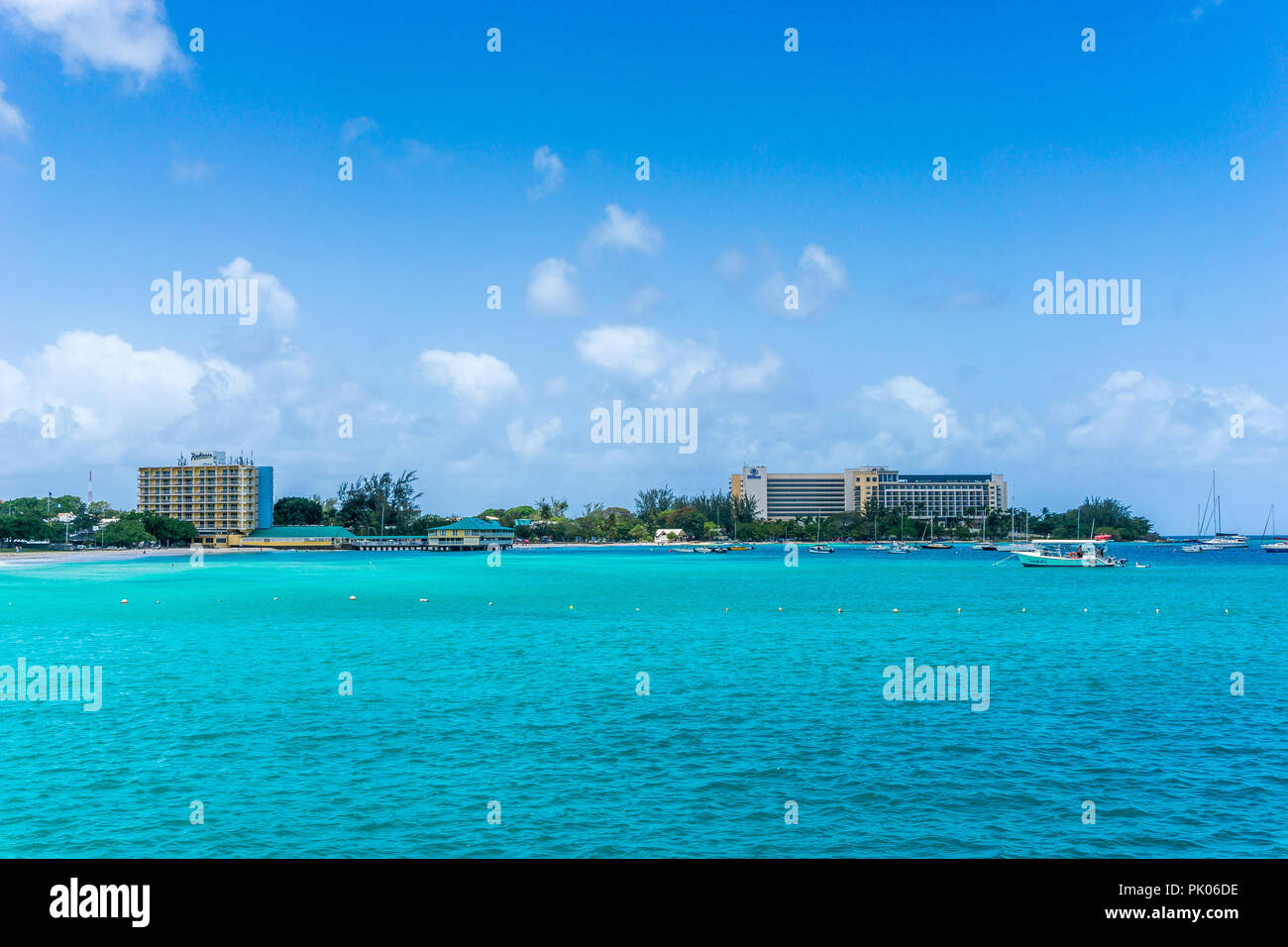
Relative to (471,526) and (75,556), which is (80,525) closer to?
(75,556)

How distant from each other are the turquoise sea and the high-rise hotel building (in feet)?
488

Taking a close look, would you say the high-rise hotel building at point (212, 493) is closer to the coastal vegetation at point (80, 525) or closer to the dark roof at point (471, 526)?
the coastal vegetation at point (80, 525)

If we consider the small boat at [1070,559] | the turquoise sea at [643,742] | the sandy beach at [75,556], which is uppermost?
the turquoise sea at [643,742]

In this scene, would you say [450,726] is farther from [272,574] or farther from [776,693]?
[272,574]

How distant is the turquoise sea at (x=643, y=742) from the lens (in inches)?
504

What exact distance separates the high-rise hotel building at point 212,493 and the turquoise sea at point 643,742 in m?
149

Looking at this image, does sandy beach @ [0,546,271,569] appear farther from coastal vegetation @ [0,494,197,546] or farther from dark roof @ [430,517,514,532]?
dark roof @ [430,517,514,532]

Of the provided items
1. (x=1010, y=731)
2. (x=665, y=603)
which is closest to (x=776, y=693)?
(x=1010, y=731)

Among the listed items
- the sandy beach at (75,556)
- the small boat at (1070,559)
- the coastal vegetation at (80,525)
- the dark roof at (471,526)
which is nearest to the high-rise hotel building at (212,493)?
the coastal vegetation at (80,525)

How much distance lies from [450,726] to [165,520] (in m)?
163

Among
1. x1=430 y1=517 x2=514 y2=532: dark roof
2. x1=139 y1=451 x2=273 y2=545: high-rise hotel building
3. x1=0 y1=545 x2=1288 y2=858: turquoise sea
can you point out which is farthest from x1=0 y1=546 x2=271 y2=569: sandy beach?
x1=0 y1=545 x2=1288 y2=858: turquoise sea

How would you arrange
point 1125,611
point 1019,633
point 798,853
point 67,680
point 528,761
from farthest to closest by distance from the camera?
point 1125,611, point 1019,633, point 67,680, point 528,761, point 798,853

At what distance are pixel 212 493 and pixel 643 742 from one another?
182m
